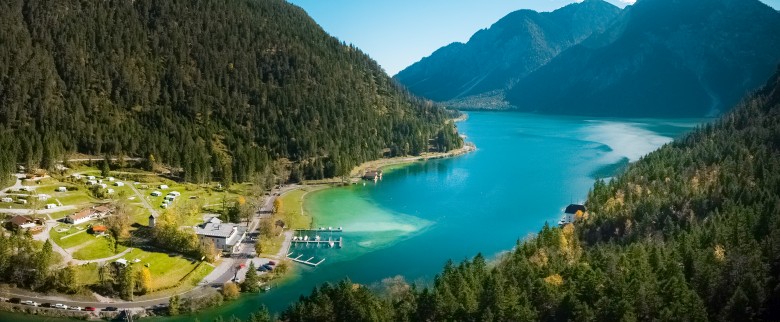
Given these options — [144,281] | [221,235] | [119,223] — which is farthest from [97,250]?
[221,235]

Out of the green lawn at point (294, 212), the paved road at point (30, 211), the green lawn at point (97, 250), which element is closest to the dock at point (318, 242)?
the green lawn at point (294, 212)

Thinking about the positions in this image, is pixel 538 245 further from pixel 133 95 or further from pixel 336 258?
pixel 133 95

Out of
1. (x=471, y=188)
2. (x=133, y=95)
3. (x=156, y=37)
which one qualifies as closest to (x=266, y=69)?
(x=156, y=37)

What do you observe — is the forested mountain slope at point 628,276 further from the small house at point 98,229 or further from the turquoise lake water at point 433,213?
the small house at point 98,229

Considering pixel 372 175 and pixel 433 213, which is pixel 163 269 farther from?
pixel 372 175

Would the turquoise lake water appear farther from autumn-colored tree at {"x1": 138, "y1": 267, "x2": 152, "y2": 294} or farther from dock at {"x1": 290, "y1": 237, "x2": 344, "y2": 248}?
autumn-colored tree at {"x1": 138, "y1": 267, "x2": 152, "y2": 294}
